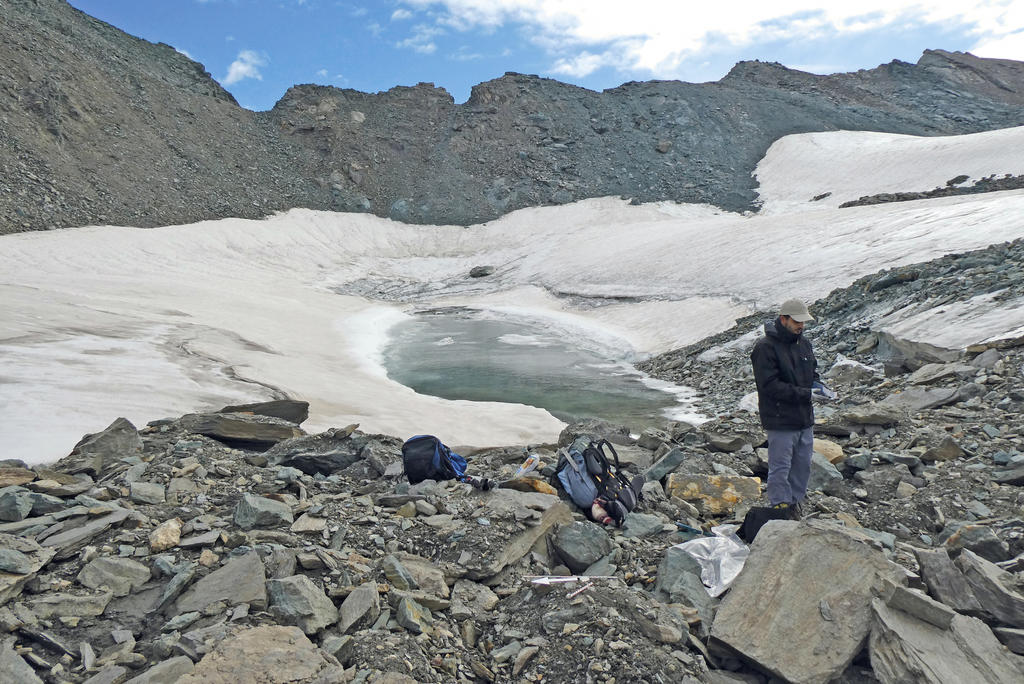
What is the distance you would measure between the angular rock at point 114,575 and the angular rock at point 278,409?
196 inches

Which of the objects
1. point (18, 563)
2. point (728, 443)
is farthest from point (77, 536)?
point (728, 443)

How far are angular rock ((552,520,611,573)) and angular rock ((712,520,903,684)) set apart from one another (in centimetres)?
110

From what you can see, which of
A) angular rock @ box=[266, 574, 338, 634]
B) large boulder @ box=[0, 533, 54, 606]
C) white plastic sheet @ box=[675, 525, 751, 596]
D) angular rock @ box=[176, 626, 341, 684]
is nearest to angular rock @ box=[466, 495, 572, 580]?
white plastic sheet @ box=[675, 525, 751, 596]

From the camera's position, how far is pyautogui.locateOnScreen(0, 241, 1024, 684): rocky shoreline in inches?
142

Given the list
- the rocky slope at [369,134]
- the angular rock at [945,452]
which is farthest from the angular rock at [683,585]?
the rocky slope at [369,134]

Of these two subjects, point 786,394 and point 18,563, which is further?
point 786,394

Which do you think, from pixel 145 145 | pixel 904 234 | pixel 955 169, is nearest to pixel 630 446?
pixel 904 234

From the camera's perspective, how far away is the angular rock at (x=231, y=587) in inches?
153

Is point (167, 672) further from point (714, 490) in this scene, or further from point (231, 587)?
point (714, 490)

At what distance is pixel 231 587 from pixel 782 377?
14.8ft

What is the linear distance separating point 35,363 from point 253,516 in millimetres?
7736

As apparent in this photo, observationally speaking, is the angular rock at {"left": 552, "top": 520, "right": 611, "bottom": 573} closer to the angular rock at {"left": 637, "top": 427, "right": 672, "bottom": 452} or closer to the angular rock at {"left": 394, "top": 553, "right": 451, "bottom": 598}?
the angular rock at {"left": 394, "top": 553, "right": 451, "bottom": 598}

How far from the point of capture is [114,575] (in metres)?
4.03

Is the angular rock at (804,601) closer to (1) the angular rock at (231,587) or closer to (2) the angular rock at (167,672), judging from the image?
(1) the angular rock at (231,587)
